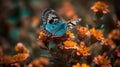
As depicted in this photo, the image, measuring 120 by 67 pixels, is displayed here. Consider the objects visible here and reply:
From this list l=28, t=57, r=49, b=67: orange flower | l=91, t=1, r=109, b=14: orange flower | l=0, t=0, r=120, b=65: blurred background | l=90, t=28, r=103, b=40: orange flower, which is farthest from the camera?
l=0, t=0, r=120, b=65: blurred background

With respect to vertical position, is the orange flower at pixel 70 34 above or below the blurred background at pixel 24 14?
below

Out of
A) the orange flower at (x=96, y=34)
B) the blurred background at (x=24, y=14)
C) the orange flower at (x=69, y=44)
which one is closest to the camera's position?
the orange flower at (x=69, y=44)

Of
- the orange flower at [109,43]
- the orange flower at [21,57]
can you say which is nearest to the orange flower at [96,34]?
the orange flower at [109,43]

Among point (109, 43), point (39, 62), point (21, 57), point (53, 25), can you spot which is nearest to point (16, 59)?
point (21, 57)

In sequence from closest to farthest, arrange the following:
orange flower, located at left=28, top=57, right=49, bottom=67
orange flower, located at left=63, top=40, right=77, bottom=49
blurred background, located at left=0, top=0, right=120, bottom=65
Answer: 1. orange flower, located at left=63, top=40, right=77, bottom=49
2. orange flower, located at left=28, top=57, right=49, bottom=67
3. blurred background, located at left=0, top=0, right=120, bottom=65

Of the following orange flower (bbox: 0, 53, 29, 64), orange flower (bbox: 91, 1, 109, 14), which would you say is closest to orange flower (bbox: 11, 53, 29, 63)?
orange flower (bbox: 0, 53, 29, 64)

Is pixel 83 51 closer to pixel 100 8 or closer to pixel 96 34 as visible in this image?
pixel 96 34

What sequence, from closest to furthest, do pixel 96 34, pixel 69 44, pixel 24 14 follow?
pixel 69 44
pixel 96 34
pixel 24 14

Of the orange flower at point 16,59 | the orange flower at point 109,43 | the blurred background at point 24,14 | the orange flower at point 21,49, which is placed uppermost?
the blurred background at point 24,14

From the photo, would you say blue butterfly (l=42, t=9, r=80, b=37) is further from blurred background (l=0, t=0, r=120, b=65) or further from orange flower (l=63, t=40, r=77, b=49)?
blurred background (l=0, t=0, r=120, b=65)

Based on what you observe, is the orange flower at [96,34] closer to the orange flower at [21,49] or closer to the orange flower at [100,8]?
the orange flower at [100,8]
